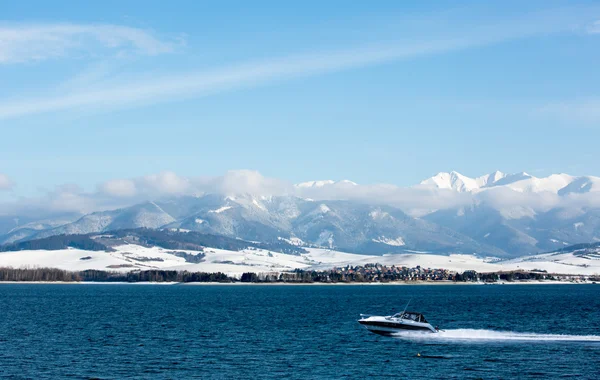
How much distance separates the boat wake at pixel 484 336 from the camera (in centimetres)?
10131

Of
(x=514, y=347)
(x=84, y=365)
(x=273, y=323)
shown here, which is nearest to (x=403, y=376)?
(x=514, y=347)

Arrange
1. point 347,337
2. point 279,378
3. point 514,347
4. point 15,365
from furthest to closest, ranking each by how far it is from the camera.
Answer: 1. point 347,337
2. point 514,347
3. point 15,365
4. point 279,378

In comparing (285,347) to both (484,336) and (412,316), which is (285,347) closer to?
(412,316)

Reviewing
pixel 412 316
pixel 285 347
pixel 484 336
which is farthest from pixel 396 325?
pixel 285 347

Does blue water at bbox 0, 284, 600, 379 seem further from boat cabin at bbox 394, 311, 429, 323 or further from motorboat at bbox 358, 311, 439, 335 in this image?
boat cabin at bbox 394, 311, 429, 323

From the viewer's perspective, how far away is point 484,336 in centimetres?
10362

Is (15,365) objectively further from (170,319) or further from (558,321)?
(558,321)

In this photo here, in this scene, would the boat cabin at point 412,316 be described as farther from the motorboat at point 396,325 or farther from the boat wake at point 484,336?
the boat wake at point 484,336

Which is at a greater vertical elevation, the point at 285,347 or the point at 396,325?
the point at 396,325

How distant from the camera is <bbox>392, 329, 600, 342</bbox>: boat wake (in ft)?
332

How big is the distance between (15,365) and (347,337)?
43.2 m

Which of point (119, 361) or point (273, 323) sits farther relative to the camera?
point (273, 323)

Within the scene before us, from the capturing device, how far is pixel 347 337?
106m

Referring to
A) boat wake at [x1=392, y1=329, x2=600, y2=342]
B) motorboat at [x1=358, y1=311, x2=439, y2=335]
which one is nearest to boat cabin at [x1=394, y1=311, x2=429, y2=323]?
motorboat at [x1=358, y1=311, x2=439, y2=335]
